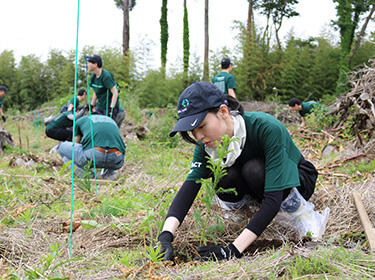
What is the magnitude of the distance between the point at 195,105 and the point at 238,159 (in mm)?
523

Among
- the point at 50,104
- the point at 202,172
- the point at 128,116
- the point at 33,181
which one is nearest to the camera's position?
the point at 202,172

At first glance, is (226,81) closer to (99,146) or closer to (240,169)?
(99,146)

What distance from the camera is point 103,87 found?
5.23 meters

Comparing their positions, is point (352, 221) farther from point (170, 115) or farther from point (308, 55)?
point (308, 55)

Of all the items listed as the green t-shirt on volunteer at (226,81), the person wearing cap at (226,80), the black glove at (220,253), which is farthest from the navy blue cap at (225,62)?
the black glove at (220,253)

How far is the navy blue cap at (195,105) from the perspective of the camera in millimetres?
1685

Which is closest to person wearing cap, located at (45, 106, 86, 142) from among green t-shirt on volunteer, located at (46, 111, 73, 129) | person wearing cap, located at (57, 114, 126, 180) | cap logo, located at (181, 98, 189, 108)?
green t-shirt on volunteer, located at (46, 111, 73, 129)

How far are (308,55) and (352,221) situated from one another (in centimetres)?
1166

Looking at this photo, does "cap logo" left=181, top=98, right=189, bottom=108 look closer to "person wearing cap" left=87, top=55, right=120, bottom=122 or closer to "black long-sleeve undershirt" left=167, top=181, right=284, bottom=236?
"black long-sleeve undershirt" left=167, top=181, right=284, bottom=236

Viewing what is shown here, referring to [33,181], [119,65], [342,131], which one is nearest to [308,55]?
[119,65]

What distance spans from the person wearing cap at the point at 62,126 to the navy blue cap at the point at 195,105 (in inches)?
111

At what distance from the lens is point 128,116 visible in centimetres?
877

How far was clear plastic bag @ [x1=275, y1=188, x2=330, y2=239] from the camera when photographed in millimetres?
1992

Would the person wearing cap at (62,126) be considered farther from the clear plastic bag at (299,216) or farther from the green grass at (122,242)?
the clear plastic bag at (299,216)
